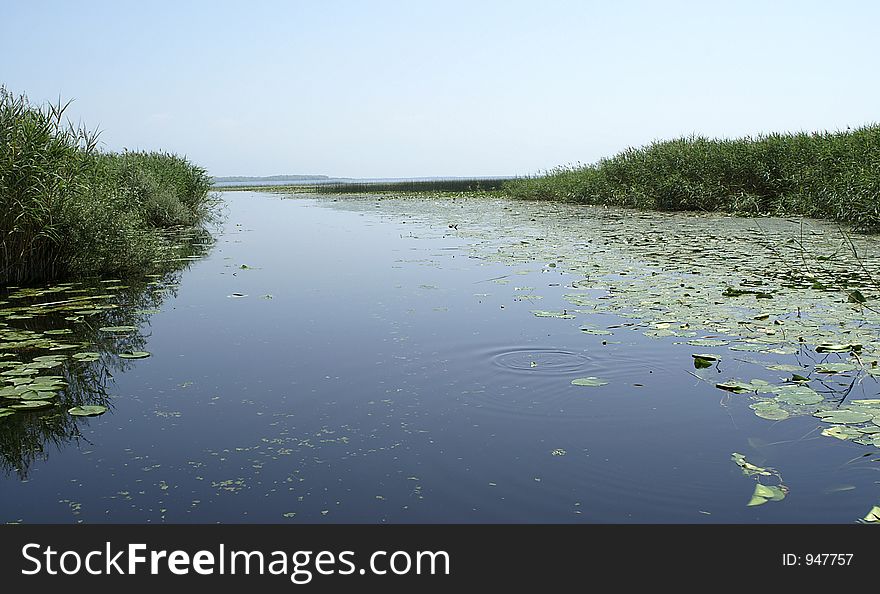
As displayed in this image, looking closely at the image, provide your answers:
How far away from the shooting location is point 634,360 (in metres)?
5.09

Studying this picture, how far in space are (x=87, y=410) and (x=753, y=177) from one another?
18.3 metres

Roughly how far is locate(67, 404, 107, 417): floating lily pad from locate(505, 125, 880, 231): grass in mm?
12983

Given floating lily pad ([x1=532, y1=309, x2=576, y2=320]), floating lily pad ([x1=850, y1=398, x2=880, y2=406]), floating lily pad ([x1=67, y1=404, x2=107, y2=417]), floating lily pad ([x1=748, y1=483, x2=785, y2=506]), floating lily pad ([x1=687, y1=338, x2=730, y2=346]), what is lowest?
floating lily pad ([x1=748, y1=483, x2=785, y2=506])

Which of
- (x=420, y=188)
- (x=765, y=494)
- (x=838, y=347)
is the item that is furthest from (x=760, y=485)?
(x=420, y=188)

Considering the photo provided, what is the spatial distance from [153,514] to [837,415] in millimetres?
3181

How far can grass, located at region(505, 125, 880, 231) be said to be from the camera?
14453 millimetres

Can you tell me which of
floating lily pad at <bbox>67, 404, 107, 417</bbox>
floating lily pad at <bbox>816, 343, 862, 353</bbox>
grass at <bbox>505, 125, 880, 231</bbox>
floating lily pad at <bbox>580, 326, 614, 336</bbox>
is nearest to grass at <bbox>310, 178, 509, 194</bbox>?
grass at <bbox>505, 125, 880, 231</bbox>

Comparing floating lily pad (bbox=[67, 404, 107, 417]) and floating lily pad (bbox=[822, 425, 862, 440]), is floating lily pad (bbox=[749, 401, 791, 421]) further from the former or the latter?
floating lily pad (bbox=[67, 404, 107, 417])

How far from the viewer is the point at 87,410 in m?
4.20

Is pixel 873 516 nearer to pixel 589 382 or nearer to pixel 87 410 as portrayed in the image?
pixel 589 382

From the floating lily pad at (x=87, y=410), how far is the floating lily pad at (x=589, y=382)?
2.66m

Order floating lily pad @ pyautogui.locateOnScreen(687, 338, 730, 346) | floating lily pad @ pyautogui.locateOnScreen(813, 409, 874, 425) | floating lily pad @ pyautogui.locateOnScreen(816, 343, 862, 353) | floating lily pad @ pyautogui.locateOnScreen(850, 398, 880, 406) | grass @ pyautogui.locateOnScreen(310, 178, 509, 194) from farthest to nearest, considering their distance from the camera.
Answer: grass @ pyautogui.locateOnScreen(310, 178, 509, 194) → floating lily pad @ pyautogui.locateOnScreen(687, 338, 730, 346) → floating lily pad @ pyautogui.locateOnScreen(816, 343, 862, 353) → floating lily pad @ pyautogui.locateOnScreen(850, 398, 880, 406) → floating lily pad @ pyautogui.locateOnScreen(813, 409, 874, 425)

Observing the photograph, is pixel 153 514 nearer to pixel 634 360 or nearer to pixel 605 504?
pixel 605 504

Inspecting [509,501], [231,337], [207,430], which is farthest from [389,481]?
[231,337]
